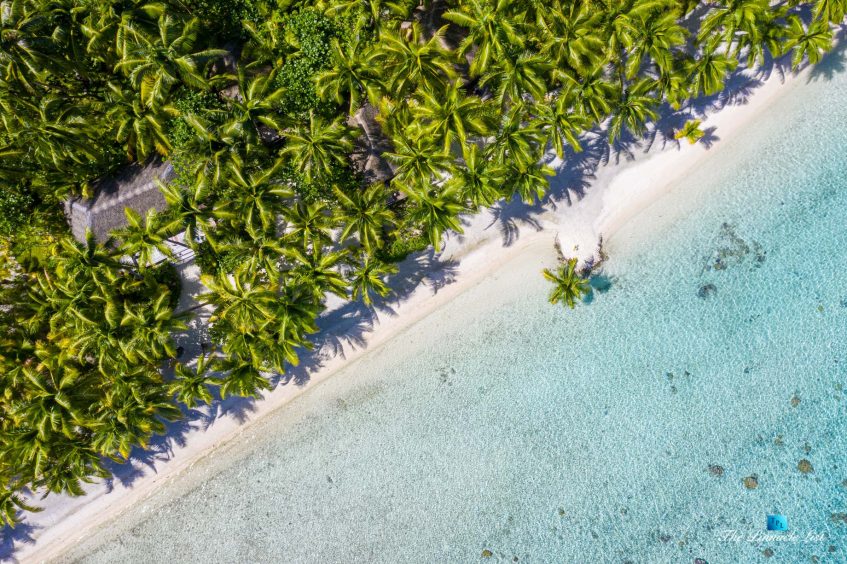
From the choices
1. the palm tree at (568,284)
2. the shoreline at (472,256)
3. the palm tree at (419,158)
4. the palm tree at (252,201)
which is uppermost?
the palm tree at (252,201)

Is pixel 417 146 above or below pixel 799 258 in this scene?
above

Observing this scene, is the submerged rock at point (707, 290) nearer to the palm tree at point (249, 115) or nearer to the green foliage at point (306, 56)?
the green foliage at point (306, 56)

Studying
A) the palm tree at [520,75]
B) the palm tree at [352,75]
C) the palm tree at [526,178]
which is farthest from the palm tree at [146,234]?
the palm tree at [520,75]

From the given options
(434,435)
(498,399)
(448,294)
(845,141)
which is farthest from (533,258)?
(845,141)

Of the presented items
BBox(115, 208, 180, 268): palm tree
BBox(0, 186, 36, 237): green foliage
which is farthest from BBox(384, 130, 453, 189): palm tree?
BBox(0, 186, 36, 237): green foliage

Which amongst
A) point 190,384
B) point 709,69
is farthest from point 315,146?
point 709,69

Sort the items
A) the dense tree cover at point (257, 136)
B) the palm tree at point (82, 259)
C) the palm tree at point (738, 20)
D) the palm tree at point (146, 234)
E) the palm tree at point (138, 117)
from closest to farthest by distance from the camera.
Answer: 1. the palm tree at point (738, 20)
2. the dense tree cover at point (257, 136)
3. the palm tree at point (82, 259)
4. the palm tree at point (146, 234)
5. the palm tree at point (138, 117)

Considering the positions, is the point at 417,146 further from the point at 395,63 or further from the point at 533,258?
the point at 533,258
